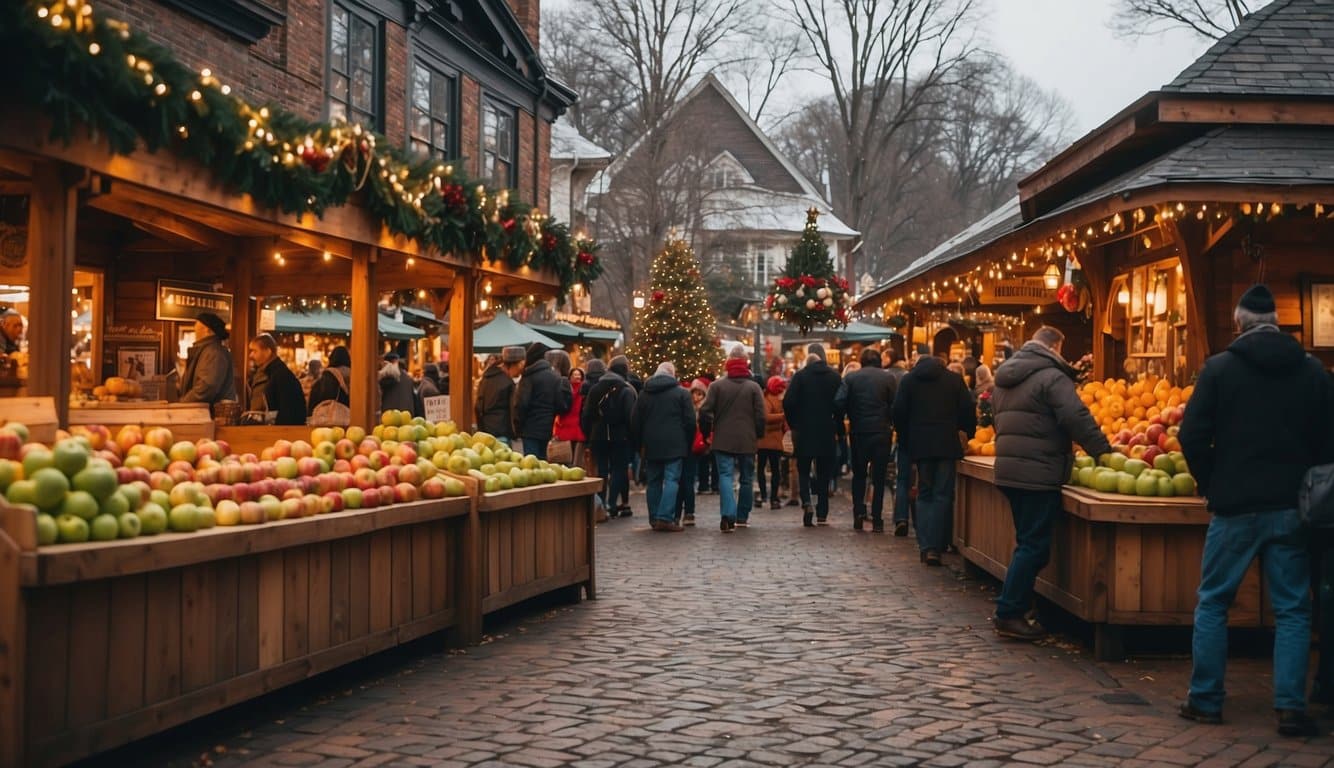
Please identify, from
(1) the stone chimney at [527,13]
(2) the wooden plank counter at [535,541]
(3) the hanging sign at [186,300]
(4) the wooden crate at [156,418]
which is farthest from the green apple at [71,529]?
(1) the stone chimney at [527,13]

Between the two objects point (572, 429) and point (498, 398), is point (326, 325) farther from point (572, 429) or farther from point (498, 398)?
point (498, 398)

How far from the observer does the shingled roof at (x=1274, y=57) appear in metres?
12.3

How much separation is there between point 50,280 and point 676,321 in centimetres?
2576

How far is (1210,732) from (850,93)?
149 feet

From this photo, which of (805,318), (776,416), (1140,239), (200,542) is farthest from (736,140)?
(200,542)

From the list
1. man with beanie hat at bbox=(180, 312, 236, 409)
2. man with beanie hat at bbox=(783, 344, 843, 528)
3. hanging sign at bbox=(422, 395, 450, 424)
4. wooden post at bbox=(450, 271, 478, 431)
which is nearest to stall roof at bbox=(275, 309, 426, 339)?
wooden post at bbox=(450, 271, 478, 431)

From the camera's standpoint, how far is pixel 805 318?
103 feet

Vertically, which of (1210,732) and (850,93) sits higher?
(850,93)

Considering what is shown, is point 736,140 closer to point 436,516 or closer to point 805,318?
point 805,318

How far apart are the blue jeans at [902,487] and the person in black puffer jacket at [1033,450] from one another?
5448 millimetres

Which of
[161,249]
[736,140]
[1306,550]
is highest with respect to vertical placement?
[736,140]

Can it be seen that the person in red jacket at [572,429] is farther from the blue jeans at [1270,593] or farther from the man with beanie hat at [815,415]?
the blue jeans at [1270,593]

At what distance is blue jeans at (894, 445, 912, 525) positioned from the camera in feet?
48.4

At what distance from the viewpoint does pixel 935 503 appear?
42.2 ft
